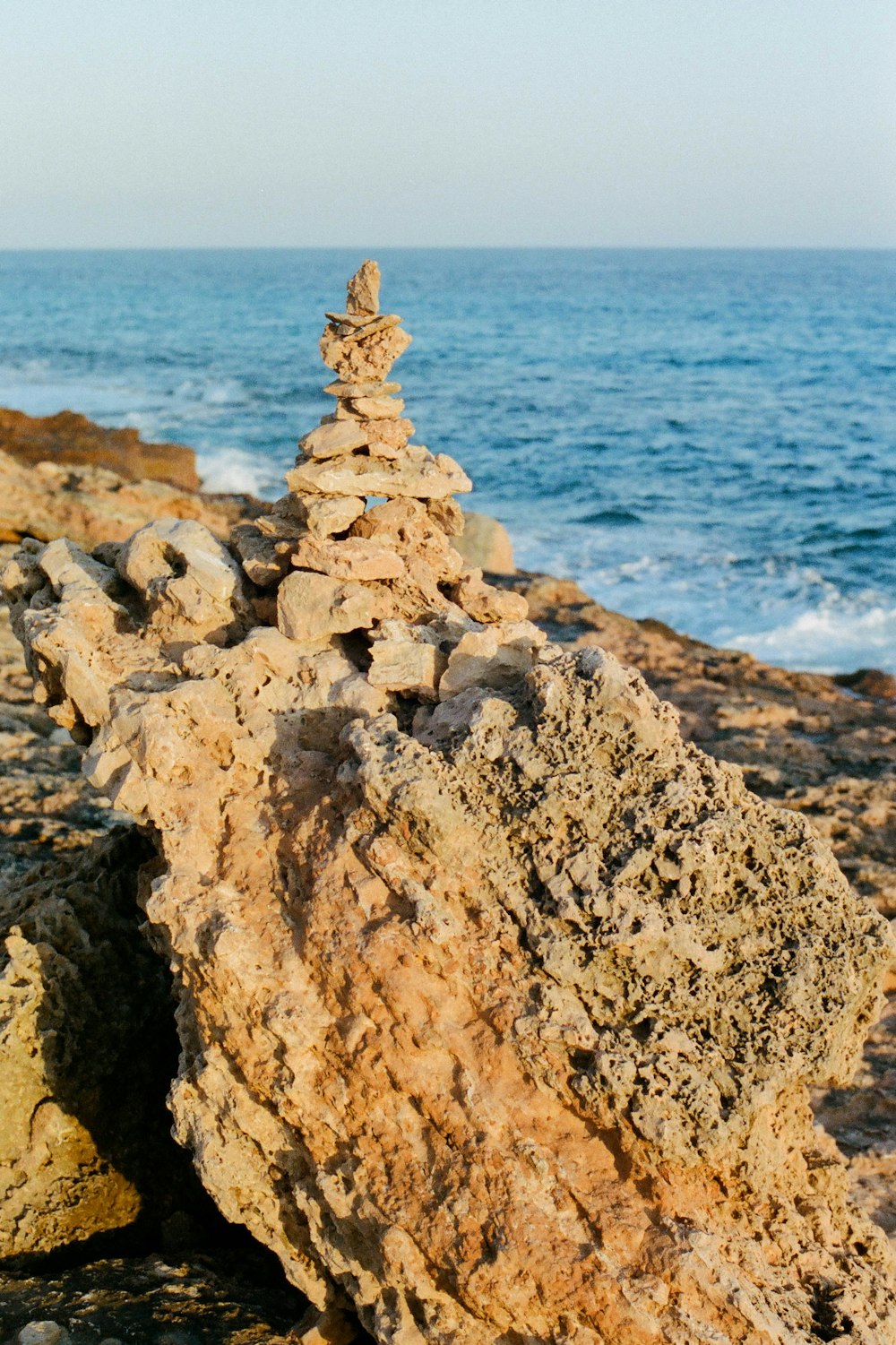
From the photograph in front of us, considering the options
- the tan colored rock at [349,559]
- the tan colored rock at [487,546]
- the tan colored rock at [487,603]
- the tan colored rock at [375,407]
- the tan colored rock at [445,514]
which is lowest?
the tan colored rock at [487,546]

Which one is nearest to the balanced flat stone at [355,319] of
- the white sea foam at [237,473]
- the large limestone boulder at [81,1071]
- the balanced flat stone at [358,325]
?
the balanced flat stone at [358,325]

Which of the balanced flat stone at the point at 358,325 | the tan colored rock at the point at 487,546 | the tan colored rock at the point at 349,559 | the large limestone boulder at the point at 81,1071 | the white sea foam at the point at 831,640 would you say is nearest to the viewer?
→ the large limestone boulder at the point at 81,1071

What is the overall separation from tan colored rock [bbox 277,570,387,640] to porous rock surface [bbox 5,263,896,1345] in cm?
32

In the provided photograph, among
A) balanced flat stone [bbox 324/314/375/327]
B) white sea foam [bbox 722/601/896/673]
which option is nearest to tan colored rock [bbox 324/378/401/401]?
balanced flat stone [bbox 324/314/375/327]

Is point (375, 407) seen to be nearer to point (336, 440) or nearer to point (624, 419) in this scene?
point (336, 440)

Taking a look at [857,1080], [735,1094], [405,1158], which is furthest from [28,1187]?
[857,1080]

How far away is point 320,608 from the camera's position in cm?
418

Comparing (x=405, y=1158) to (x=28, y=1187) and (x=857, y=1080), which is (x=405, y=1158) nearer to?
(x=28, y=1187)

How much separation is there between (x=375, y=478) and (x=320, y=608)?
0.64 metres

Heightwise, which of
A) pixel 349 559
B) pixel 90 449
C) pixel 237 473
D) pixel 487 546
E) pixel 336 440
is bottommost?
pixel 487 546

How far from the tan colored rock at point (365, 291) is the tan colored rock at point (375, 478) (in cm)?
59

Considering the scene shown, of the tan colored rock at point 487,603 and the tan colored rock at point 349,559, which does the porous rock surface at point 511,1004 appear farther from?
the tan colored rock at point 487,603

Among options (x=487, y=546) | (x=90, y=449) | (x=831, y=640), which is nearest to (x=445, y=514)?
(x=487, y=546)

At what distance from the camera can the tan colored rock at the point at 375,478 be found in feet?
14.5
